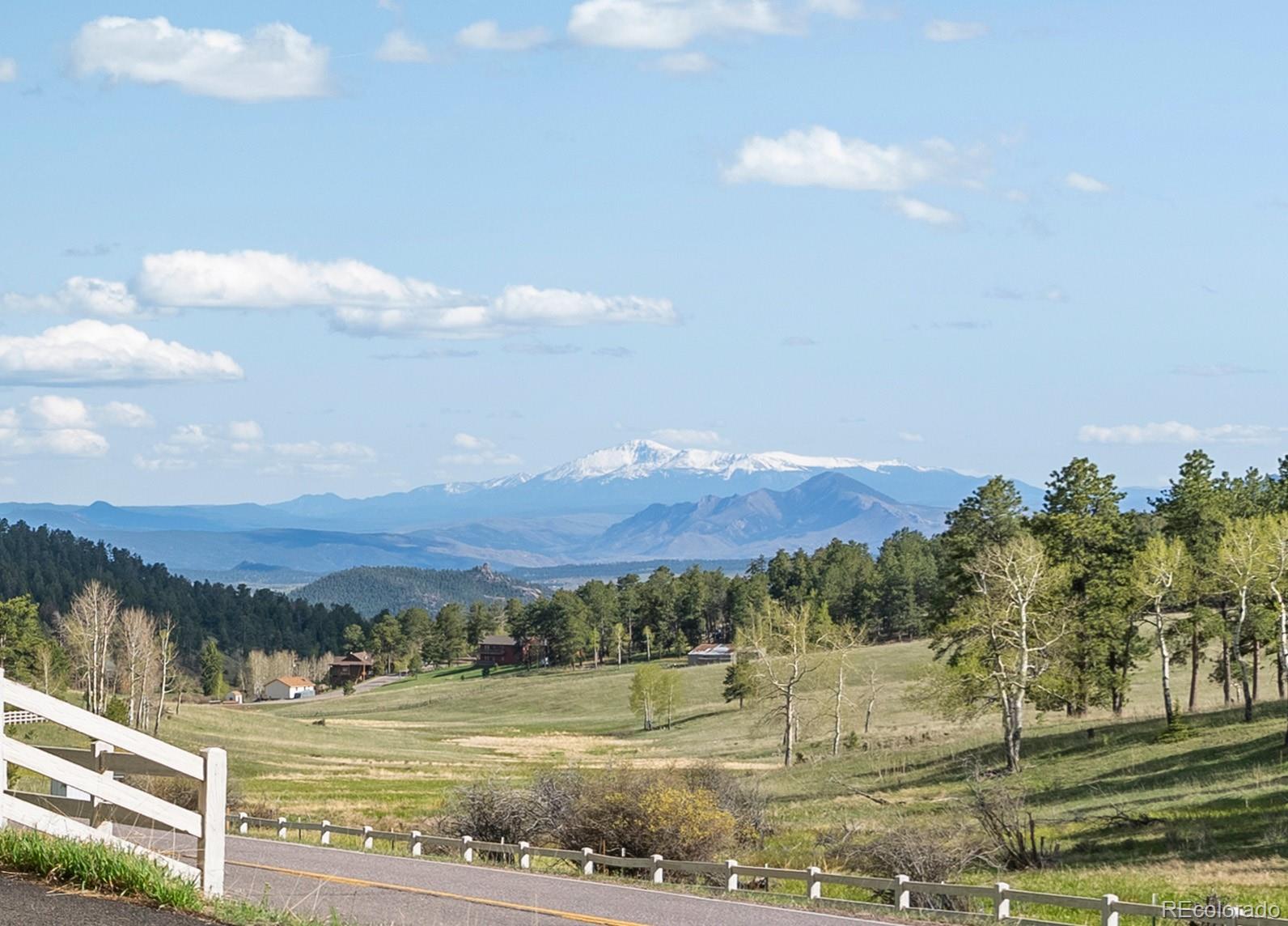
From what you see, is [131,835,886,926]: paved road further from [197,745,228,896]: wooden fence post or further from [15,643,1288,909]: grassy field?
[15,643,1288,909]: grassy field

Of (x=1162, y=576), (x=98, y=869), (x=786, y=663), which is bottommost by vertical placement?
(x=786, y=663)

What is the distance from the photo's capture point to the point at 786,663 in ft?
268

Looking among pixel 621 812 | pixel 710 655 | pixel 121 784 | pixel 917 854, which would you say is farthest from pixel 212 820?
pixel 710 655

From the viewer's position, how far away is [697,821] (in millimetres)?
29391

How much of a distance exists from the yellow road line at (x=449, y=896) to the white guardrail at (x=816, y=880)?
165 inches

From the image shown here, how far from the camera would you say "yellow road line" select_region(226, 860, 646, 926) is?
18906 mm

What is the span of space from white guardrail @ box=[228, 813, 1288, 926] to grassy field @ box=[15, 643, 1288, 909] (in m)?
4.76

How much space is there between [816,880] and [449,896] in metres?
5.76

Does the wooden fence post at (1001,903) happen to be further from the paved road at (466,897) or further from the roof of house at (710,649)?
the roof of house at (710,649)

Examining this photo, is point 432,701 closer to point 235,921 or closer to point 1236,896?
point 1236,896

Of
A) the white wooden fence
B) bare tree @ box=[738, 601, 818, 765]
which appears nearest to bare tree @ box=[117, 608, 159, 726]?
bare tree @ box=[738, 601, 818, 765]

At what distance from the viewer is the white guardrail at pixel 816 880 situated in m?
18.5

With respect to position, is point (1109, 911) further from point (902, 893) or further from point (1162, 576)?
point (1162, 576)

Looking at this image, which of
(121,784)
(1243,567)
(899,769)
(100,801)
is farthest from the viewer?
(899,769)
